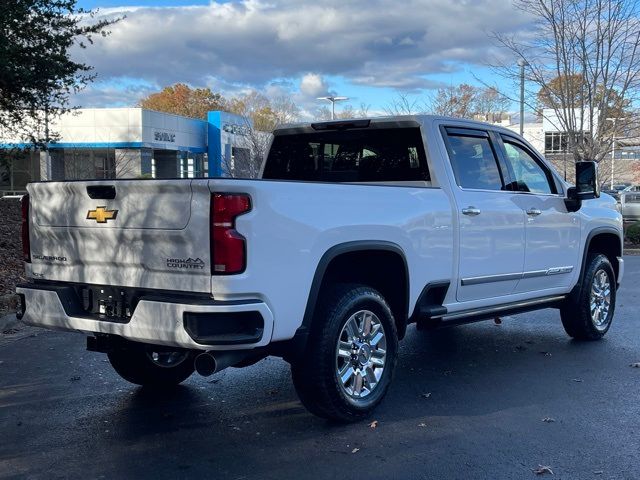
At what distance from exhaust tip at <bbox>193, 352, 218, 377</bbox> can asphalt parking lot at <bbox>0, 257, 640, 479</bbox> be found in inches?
21.1

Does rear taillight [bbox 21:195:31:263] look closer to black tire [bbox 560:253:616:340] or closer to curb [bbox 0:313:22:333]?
curb [bbox 0:313:22:333]

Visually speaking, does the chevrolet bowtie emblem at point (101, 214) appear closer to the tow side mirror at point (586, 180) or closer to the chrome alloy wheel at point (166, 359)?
the chrome alloy wheel at point (166, 359)

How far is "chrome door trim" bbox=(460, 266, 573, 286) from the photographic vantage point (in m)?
5.84

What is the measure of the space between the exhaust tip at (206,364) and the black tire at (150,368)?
1152 mm

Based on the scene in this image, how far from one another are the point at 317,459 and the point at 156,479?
0.94 metres

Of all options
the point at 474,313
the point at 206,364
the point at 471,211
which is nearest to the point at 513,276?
the point at 474,313

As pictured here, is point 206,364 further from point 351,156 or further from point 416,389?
point 351,156

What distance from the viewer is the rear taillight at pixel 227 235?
402 centimetres

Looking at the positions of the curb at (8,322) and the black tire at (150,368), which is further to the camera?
the curb at (8,322)

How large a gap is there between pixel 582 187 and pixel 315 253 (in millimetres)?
3675

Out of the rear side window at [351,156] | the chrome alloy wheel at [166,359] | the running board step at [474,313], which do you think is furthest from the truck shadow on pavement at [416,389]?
the rear side window at [351,156]

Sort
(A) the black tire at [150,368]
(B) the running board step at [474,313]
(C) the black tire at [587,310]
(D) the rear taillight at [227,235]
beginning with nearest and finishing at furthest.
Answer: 1. (D) the rear taillight at [227,235]
2. (A) the black tire at [150,368]
3. (B) the running board step at [474,313]
4. (C) the black tire at [587,310]

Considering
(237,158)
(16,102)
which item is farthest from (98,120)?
(16,102)

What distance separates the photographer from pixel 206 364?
13.8 ft
